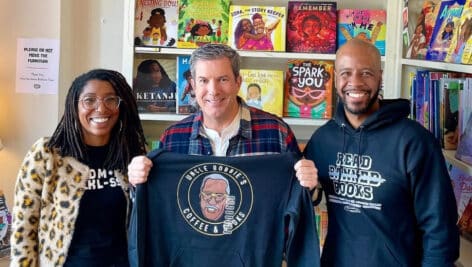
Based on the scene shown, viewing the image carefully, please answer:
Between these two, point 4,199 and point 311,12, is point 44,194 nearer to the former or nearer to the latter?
point 4,199

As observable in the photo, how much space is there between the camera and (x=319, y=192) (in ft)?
5.49

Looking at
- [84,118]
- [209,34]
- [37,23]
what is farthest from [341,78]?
[37,23]

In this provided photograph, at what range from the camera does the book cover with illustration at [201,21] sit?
2.56 metres

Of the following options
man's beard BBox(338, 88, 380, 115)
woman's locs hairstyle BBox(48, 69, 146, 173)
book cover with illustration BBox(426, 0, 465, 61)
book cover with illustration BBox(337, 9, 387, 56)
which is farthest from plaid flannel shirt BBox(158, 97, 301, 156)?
book cover with illustration BBox(337, 9, 387, 56)

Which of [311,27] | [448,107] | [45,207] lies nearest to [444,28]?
[448,107]

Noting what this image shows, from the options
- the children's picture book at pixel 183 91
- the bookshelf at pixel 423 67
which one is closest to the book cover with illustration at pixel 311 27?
the bookshelf at pixel 423 67

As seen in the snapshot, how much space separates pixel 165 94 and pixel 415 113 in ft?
3.86

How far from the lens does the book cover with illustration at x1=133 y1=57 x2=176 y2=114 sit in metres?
2.60

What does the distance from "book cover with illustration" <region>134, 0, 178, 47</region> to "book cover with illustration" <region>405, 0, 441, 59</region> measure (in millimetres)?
1100

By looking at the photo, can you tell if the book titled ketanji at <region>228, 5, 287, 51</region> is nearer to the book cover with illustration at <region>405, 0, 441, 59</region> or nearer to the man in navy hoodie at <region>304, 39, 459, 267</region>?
the book cover with illustration at <region>405, 0, 441, 59</region>

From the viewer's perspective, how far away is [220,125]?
1.65 m

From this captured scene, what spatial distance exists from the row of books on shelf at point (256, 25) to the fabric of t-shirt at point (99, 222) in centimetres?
109

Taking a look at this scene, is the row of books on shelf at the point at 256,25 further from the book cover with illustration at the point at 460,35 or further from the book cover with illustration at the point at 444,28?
the book cover with illustration at the point at 460,35

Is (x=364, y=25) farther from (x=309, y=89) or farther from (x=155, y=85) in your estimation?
(x=155, y=85)
